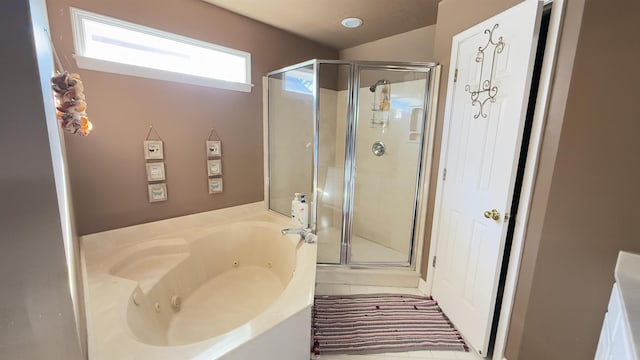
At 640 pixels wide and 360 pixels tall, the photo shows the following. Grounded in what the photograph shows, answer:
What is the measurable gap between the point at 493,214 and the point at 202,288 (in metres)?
2.18

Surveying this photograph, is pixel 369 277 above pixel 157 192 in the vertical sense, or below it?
below

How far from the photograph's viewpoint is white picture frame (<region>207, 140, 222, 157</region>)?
230 centimetres

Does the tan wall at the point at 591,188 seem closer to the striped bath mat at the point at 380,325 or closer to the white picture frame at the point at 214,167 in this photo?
the striped bath mat at the point at 380,325

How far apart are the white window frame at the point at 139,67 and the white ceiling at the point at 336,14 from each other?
38 centimetres

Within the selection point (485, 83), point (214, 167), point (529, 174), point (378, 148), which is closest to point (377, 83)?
point (378, 148)

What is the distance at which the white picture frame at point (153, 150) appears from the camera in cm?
196

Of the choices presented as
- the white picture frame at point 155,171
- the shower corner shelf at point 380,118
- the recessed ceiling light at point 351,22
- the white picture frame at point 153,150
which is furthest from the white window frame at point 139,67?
→ the shower corner shelf at point 380,118

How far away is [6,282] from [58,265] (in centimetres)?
8

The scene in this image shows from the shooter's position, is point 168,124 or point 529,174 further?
point 168,124

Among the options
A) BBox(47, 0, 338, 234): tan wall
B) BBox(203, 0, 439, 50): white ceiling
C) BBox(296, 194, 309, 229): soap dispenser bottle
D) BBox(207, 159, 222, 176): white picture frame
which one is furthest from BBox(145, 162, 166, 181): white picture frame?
BBox(203, 0, 439, 50): white ceiling

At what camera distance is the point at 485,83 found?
5.22 feet

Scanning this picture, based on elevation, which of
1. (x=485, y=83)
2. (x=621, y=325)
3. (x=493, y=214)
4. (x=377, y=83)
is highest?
(x=377, y=83)

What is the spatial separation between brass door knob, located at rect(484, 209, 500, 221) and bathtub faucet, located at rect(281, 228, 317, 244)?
4.00 ft

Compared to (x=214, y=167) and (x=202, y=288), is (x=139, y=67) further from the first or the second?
(x=202, y=288)
